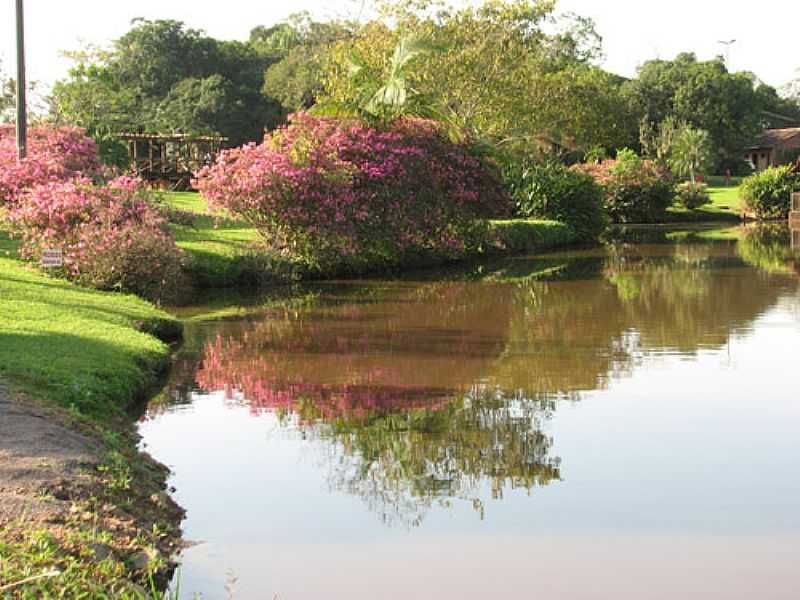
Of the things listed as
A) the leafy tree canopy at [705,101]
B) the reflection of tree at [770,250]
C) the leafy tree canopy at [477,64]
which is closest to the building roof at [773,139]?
the leafy tree canopy at [705,101]

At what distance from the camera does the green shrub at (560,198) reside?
1516 inches

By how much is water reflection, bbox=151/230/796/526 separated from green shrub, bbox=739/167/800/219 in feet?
82.4

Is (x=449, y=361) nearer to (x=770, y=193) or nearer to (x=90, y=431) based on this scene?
(x=90, y=431)

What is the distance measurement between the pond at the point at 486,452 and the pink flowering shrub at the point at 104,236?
0.99 metres

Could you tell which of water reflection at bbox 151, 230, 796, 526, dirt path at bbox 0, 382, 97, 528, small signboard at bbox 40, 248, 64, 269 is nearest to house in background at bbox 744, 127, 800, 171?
water reflection at bbox 151, 230, 796, 526

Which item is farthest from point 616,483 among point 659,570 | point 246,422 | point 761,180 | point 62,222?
point 761,180

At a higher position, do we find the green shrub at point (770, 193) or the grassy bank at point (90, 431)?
the green shrub at point (770, 193)

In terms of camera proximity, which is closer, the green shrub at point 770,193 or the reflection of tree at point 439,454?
the reflection of tree at point 439,454

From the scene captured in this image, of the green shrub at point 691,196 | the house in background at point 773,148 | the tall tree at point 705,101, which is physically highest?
the tall tree at point 705,101

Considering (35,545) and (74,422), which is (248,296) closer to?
(74,422)

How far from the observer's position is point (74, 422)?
8719mm

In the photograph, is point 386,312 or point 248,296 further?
point 248,296

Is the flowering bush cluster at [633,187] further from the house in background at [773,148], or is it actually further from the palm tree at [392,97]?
the house in background at [773,148]

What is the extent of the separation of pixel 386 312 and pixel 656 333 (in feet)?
15.8
